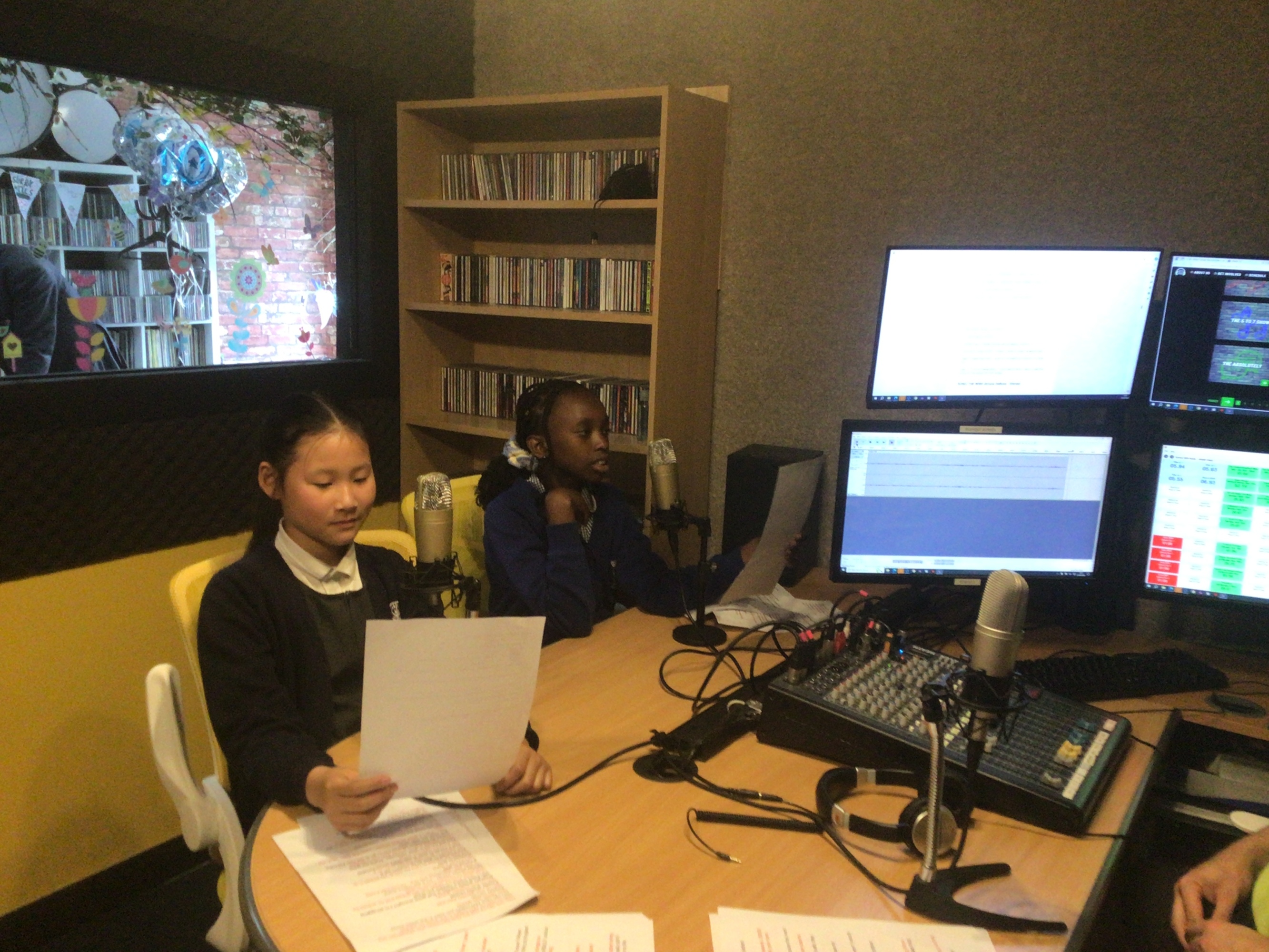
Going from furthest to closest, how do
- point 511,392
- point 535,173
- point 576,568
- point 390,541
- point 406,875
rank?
1. point 511,392
2. point 535,173
3. point 576,568
4. point 390,541
5. point 406,875

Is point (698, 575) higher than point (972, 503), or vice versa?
point (972, 503)

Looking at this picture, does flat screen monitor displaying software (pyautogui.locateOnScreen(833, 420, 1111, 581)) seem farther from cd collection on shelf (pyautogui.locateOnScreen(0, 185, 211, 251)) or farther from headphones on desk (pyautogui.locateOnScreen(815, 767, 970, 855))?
cd collection on shelf (pyautogui.locateOnScreen(0, 185, 211, 251))

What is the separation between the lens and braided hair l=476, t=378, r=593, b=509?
2100 millimetres

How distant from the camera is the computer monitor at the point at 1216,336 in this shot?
177 centimetres

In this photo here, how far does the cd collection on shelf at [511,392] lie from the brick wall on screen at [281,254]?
1.39 feet

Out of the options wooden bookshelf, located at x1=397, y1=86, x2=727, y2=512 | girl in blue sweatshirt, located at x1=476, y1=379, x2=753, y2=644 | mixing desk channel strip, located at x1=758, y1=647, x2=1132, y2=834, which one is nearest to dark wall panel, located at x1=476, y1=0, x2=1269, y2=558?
wooden bookshelf, located at x1=397, y1=86, x2=727, y2=512

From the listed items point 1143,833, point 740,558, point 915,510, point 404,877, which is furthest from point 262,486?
point 1143,833

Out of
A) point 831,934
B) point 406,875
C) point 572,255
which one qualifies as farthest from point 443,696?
point 572,255

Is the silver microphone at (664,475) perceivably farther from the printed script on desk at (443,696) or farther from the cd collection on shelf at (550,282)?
the cd collection on shelf at (550,282)

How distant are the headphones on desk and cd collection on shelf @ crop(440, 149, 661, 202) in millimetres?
1817

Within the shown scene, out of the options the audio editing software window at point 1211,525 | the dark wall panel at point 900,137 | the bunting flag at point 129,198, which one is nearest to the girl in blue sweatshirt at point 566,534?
the dark wall panel at point 900,137

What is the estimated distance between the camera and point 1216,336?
1.81m

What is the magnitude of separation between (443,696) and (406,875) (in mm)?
205

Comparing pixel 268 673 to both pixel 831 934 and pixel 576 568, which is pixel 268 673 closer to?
pixel 576 568
